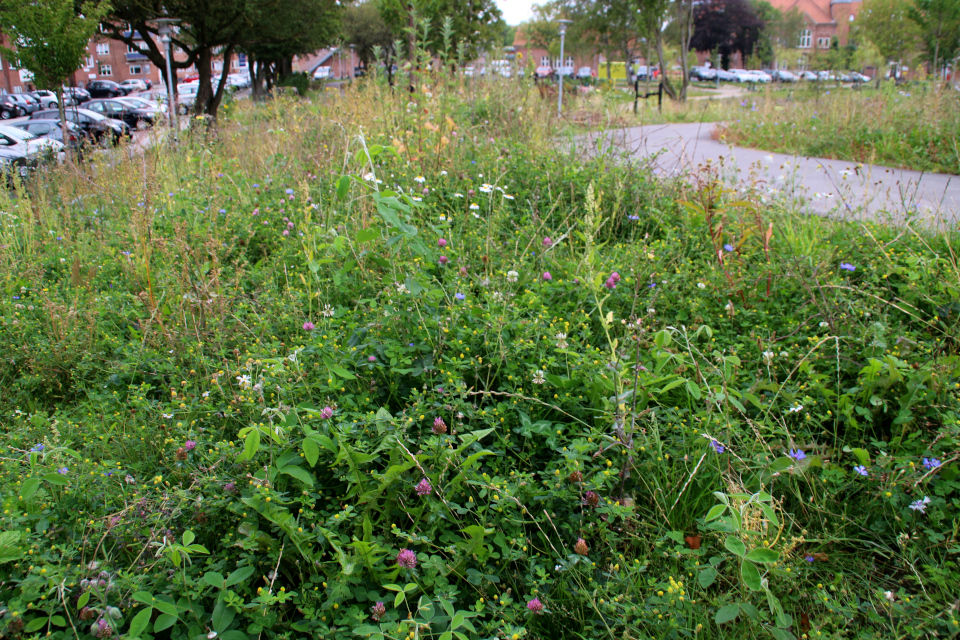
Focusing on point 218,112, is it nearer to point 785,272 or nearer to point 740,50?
point 785,272

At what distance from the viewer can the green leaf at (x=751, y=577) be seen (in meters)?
1.45

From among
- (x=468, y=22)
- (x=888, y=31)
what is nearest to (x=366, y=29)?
(x=468, y=22)

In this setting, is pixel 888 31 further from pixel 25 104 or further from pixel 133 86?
pixel 133 86

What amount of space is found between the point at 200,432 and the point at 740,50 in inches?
2678

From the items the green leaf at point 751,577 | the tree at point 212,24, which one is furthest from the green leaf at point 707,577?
the tree at point 212,24

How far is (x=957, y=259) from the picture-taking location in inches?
120

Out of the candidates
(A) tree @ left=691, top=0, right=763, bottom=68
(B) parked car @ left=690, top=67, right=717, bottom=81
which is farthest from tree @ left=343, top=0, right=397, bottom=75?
(A) tree @ left=691, top=0, right=763, bottom=68

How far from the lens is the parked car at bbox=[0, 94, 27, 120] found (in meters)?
29.7

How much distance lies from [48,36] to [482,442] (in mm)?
12202

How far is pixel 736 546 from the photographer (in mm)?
1488

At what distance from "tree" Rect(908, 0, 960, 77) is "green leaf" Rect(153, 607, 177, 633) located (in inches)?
799

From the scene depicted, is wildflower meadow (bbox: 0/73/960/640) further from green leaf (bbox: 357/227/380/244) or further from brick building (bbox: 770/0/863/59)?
brick building (bbox: 770/0/863/59)

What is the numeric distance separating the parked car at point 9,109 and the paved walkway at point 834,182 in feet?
116

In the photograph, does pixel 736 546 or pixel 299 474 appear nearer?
pixel 736 546
